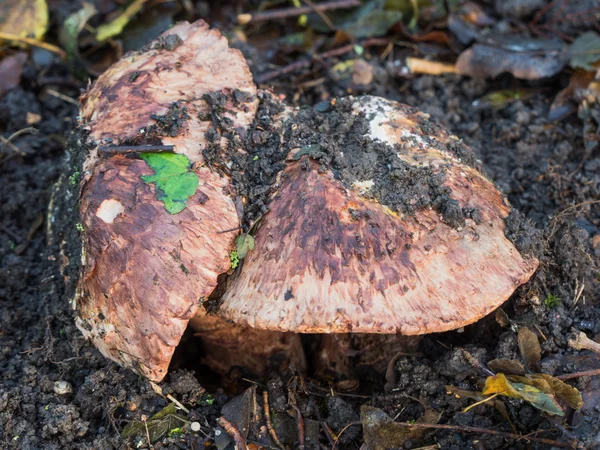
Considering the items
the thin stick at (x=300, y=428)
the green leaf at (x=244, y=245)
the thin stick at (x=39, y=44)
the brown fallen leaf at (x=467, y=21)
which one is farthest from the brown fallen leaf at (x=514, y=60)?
the thin stick at (x=39, y=44)

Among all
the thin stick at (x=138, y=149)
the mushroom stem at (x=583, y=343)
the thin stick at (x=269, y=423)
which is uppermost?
the thin stick at (x=138, y=149)

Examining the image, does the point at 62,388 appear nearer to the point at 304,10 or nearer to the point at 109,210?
the point at 109,210

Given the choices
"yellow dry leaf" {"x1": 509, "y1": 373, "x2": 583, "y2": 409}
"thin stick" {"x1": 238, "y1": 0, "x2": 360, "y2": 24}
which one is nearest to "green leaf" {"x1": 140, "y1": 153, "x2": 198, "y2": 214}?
"yellow dry leaf" {"x1": 509, "y1": 373, "x2": 583, "y2": 409}

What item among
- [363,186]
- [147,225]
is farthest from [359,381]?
[147,225]

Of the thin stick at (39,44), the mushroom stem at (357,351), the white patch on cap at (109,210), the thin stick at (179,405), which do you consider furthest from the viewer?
the thin stick at (39,44)

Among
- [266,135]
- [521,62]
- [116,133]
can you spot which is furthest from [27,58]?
[521,62]

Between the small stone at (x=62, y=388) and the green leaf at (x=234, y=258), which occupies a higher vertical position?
the green leaf at (x=234, y=258)

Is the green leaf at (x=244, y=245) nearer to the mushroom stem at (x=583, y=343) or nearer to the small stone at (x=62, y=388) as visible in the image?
the small stone at (x=62, y=388)
